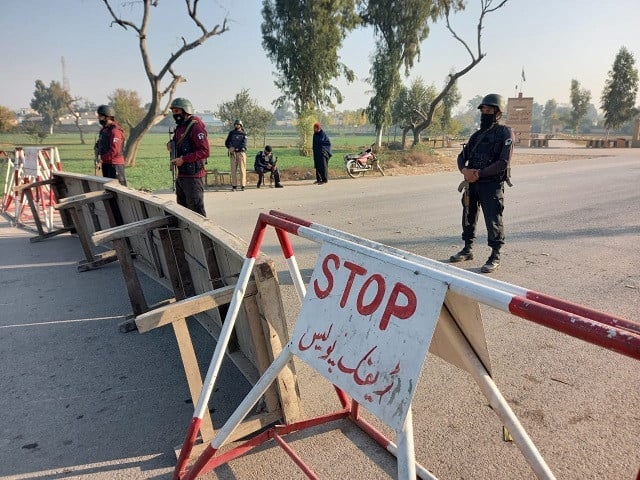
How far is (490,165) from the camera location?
4.78 meters

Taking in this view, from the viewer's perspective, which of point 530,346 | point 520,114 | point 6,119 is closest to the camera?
point 530,346

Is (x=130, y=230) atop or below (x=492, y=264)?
atop

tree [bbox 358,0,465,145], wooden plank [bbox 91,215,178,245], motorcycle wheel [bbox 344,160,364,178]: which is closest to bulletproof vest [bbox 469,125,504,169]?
wooden plank [bbox 91,215,178,245]

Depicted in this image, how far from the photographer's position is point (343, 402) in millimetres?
2652

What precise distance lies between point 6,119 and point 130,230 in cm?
6140

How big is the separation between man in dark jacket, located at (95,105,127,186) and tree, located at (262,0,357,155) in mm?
19932

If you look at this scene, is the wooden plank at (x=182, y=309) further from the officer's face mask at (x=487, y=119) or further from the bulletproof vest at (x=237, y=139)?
the bulletproof vest at (x=237, y=139)

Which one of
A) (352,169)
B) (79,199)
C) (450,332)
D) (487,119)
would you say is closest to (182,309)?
(450,332)

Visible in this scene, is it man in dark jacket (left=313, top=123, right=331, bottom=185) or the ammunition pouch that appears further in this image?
man in dark jacket (left=313, top=123, right=331, bottom=185)

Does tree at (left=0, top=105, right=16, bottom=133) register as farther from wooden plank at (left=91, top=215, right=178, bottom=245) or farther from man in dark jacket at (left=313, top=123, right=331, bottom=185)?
wooden plank at (left=91, top=215, right=178, bottom=245)

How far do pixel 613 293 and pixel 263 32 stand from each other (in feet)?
90.9

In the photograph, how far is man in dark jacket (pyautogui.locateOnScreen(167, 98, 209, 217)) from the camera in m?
5.68

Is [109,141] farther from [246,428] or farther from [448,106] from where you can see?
[448,106]

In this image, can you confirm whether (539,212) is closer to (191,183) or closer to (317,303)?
(191,183)
